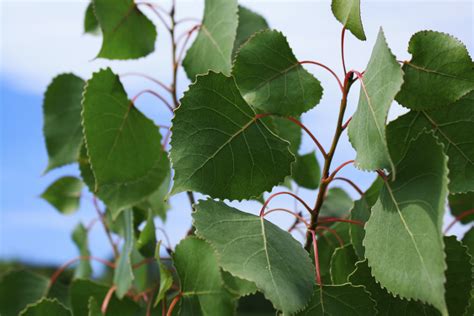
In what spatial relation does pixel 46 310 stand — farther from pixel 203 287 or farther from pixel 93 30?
pixel 93 30

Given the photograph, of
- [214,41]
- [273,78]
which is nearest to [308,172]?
[214,41]

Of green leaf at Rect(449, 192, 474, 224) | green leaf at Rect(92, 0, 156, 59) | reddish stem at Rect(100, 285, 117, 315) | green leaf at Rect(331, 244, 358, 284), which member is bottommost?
reddish stem at Rect(100, 285, 117, 315)

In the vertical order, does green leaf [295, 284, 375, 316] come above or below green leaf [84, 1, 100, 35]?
below

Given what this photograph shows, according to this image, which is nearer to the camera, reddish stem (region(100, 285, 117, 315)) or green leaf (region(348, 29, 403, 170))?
green leaf (region(348, 29, 403, 170))

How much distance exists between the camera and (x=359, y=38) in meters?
0.82

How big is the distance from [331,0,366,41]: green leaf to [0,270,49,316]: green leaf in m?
1.02

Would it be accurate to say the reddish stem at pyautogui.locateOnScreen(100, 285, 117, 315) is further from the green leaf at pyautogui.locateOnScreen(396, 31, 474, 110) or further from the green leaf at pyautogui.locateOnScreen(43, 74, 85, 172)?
the green leaf at pyautogui.locateOnScreen(396, 31, 474, 110)

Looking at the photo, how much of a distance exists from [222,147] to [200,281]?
21 cm

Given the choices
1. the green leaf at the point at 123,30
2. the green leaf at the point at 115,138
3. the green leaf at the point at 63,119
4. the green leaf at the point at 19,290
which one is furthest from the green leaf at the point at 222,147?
the green leaf at the point at 19,290

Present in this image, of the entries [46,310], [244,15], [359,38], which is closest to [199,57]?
[244,15]

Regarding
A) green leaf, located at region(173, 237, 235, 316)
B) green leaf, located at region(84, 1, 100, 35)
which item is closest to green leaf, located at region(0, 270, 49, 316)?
green leaf, located at region(84, 1, 100, 35)

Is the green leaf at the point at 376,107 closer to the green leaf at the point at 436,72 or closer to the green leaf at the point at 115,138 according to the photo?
the green leaf at the point at 436,72

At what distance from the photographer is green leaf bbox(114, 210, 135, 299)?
1.16m

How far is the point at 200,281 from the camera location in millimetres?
943
